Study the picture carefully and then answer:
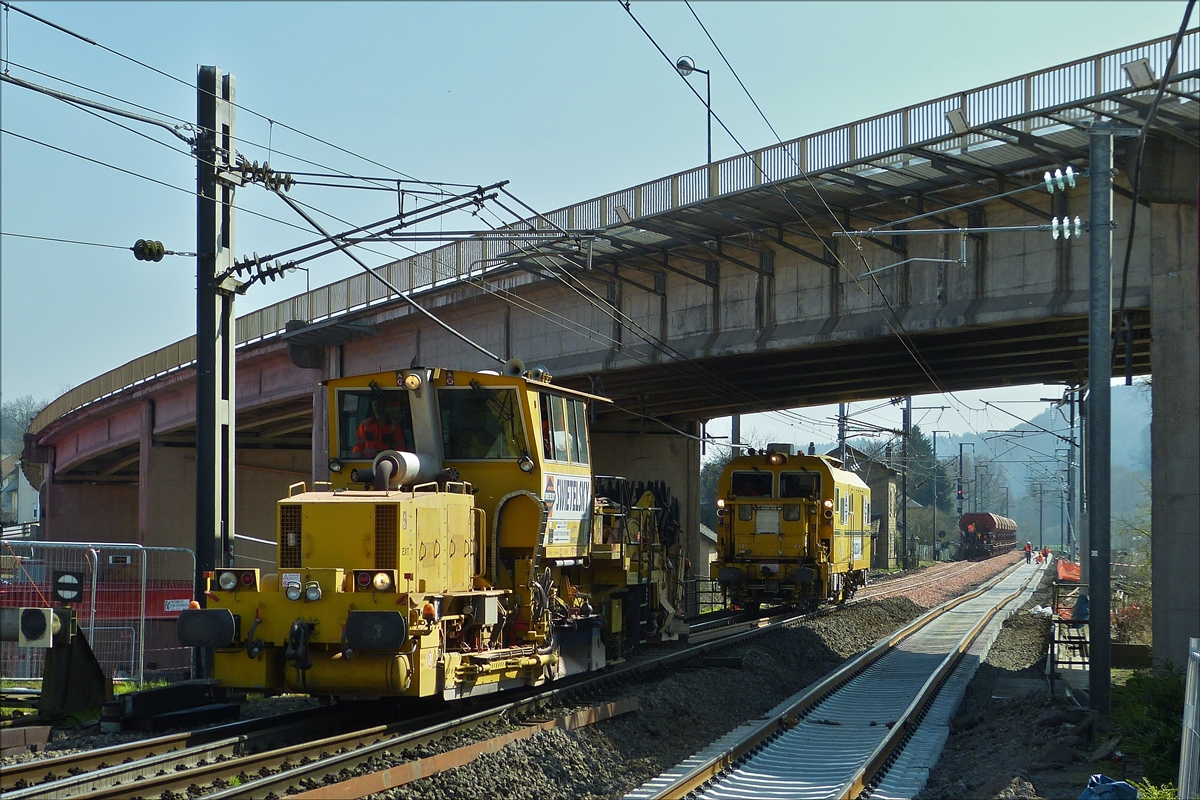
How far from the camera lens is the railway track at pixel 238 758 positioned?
308 inches

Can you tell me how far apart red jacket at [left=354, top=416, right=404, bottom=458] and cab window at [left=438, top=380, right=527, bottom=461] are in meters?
0.51

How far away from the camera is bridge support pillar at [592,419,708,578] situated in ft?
118

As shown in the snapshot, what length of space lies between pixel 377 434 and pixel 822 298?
1240 centimetres

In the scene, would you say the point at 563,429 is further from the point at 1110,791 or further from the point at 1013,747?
the point at 1110,791

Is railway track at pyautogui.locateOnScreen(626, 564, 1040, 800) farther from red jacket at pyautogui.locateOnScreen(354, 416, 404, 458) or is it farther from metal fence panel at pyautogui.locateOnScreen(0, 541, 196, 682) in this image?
metal fence panel at pyautogui.locateOnScreen(0, 541, 196, 682)

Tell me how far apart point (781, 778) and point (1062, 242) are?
11.8 metres

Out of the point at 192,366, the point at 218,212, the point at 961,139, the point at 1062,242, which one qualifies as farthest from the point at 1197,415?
the point at 192,366

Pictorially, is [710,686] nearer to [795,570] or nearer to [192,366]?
[795,570]

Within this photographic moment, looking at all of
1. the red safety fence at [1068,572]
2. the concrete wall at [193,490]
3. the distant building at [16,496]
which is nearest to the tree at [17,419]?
the distant building at [16,496]

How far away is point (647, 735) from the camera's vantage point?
12.0 meters

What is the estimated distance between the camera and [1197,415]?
16.2 meters

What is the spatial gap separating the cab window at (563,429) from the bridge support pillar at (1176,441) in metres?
8.71

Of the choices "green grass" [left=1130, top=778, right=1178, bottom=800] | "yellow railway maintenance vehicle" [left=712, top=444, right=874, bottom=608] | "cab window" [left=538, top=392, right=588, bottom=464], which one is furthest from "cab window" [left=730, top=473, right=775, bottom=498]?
"green grass" [left=1130, top=778, right=1178, bottom=800]

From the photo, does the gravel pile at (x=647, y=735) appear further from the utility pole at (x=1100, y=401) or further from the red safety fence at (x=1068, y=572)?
the red safety fence at (x=1068, y=572)
